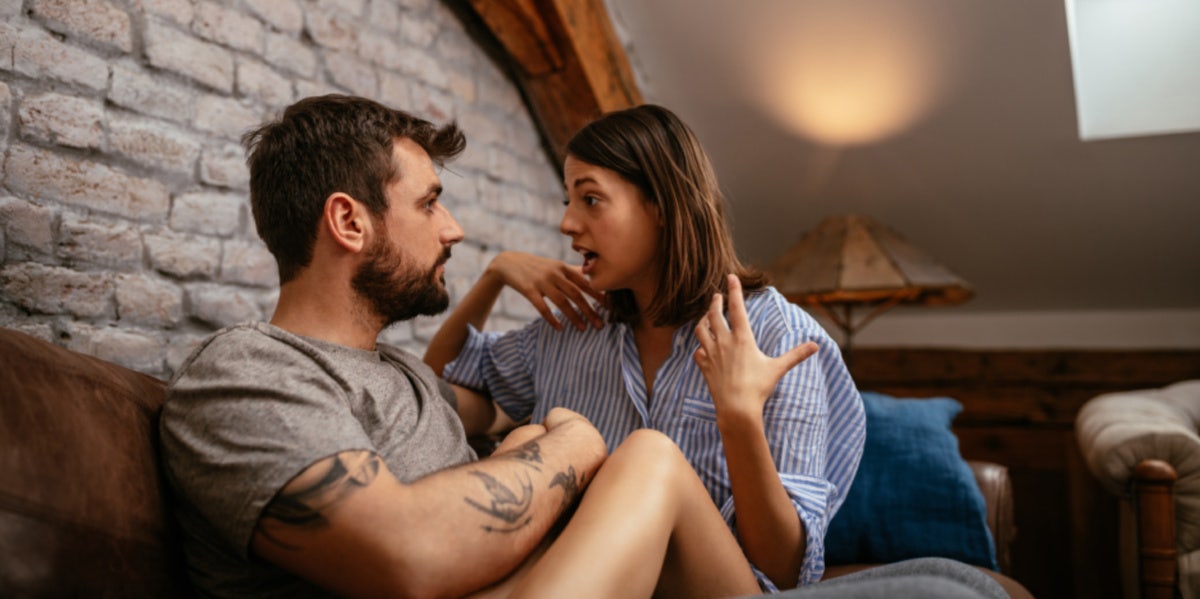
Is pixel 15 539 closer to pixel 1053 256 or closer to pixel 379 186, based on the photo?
pixel 379 186

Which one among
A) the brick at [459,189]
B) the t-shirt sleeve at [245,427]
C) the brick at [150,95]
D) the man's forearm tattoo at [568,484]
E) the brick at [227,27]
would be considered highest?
the brick at [227,27]

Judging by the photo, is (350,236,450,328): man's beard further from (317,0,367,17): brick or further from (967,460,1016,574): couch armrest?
(967,460,1016,574): couch armrest

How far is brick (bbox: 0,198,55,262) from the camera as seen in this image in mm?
1380

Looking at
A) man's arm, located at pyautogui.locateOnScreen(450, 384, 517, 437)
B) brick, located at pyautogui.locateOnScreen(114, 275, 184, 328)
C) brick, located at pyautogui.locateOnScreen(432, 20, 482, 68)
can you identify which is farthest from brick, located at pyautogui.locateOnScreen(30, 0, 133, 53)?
brick, located at pyautogui.locateOnScreen(432, 20, 482, 68)

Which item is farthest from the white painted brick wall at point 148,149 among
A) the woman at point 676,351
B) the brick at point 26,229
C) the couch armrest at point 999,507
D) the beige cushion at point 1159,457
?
the beige cushion at point 1159,457

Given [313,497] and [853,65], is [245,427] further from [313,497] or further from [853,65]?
[853,65]

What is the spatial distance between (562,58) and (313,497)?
2236 mm

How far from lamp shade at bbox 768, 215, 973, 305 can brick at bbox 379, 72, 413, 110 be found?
129 centimetres

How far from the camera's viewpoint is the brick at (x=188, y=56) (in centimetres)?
167

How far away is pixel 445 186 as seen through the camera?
2.50 m

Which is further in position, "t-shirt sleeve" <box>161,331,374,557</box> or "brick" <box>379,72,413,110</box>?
"brick" <box>379,72,413,110</box>

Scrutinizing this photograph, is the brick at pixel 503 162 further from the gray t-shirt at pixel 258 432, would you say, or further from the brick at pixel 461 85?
the gray t-shirt at pixel 258 432

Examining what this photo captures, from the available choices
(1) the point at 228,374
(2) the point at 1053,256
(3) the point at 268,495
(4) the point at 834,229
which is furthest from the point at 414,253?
(2) the point at 1053,256

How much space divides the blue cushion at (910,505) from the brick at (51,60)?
1.79 meters
